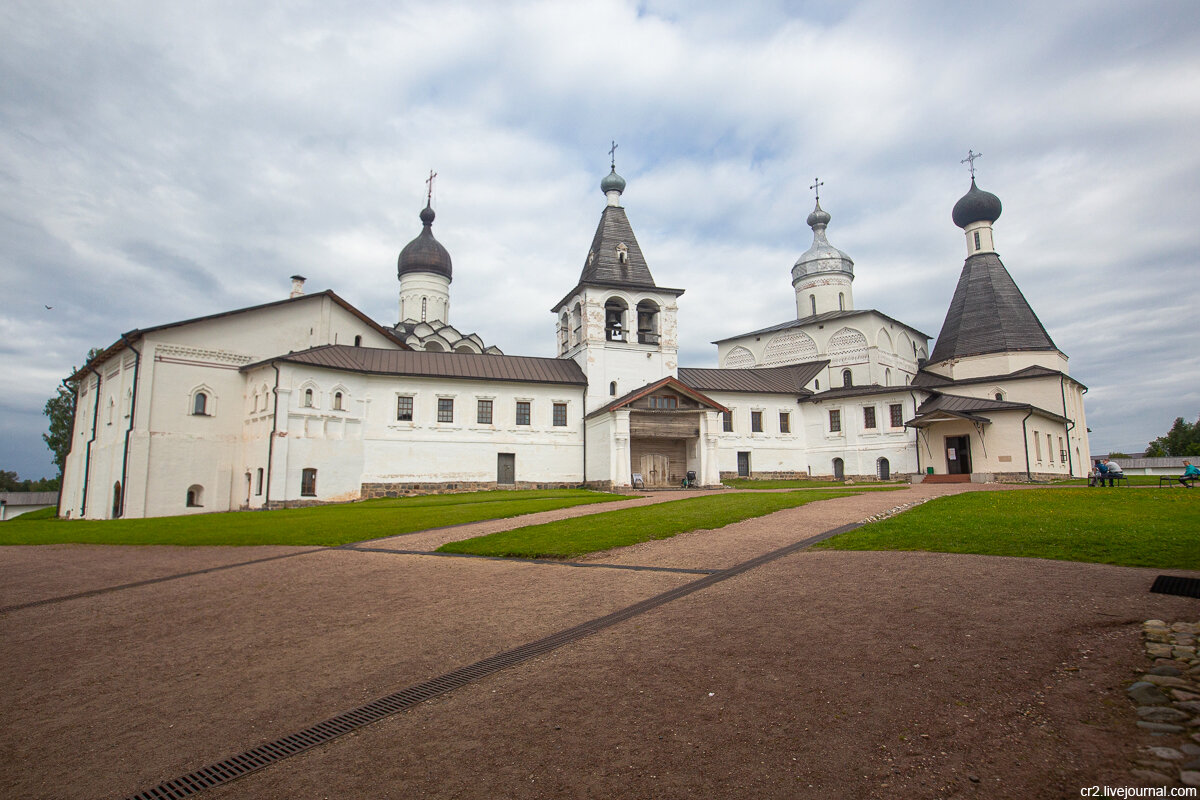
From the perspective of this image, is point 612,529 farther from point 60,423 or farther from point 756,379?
point 60,423

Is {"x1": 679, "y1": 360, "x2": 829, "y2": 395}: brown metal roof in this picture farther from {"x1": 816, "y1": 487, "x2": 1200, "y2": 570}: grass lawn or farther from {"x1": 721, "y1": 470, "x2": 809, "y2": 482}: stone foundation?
{"x1": 816, "y1": 487, "x2": 1200, "y2": 570}: grass lawn

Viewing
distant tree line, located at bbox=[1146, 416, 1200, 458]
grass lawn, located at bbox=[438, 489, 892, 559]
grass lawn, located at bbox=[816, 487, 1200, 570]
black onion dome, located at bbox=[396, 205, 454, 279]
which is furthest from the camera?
distant tree line, located at bbox=[1146, 416, 1200, 458]

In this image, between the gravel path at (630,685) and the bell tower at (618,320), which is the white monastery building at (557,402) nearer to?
the bell tower at (618,320)

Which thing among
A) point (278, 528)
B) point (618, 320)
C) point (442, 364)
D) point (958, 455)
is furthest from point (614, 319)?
point (278, 528)

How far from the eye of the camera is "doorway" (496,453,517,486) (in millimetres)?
33031

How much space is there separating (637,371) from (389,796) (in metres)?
32.1

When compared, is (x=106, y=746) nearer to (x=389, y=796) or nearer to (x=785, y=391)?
(x=389, y=796)

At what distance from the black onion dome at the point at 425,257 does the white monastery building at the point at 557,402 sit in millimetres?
133

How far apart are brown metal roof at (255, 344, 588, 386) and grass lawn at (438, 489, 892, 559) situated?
56.0ft

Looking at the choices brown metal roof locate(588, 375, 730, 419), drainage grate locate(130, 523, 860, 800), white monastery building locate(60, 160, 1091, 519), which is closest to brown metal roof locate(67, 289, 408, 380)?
white monastery building locate(60, 160, 1091, 519)

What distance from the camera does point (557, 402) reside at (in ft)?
113

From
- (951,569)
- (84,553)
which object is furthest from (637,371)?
(951,569)

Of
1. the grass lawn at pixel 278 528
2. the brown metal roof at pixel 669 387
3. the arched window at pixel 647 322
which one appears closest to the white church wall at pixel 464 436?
the brown metal roof at pixel 669 387

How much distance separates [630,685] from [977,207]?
49.0 metres
